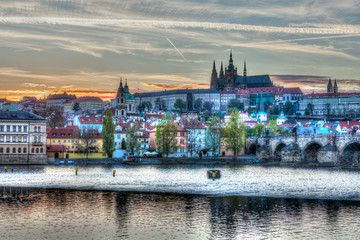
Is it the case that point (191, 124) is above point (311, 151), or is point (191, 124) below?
above

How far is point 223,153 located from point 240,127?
19.7 ft

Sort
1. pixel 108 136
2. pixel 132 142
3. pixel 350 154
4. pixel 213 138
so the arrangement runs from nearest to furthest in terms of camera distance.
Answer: pixel 350 154 < pixel 108 136 < pixel 132 142 < pixel 213 138

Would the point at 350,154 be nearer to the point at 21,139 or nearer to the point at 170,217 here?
the point at 21,139

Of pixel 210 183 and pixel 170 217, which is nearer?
pixel 170 217

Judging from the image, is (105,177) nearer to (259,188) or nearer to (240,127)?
(259,188)

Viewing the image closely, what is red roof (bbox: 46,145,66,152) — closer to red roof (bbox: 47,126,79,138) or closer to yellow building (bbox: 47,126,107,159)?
yellow building (bbox: 47,126,107,159)

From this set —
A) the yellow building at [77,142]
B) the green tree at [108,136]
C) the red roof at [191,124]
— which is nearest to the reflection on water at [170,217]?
the green tree at [108,136]

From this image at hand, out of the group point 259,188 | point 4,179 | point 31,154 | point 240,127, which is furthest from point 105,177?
point 240,127

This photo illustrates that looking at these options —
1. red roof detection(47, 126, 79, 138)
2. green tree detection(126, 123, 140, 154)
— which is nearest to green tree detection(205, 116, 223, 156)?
green tree detection(126, 123, 140, 154)

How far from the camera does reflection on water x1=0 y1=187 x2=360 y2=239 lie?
24.6 m

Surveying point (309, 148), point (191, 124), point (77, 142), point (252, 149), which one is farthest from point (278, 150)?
point (77, 142)

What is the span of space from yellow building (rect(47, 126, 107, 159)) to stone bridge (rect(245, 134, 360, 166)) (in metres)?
22.0

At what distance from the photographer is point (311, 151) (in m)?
74.7

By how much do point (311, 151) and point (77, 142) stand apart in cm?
2997
